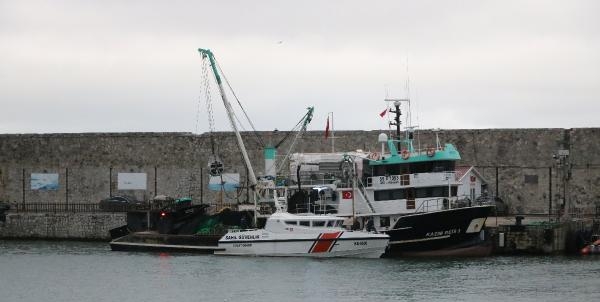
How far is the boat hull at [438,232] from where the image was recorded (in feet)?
183

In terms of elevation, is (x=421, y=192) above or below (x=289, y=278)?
above

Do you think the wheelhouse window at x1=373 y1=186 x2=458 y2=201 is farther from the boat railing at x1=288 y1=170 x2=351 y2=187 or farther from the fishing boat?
the boat railing at x1=288 y1=170 x2=351 y2=187

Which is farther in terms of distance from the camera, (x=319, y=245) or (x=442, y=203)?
(x=442, y=203)

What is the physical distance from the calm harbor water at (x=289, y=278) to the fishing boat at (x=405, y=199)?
1287mm

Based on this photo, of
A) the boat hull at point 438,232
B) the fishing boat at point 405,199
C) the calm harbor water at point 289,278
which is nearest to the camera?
the calm harbor water at point 289,278

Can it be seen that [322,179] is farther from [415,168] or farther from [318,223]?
[415,168]

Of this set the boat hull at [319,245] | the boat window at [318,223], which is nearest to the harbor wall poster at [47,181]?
the boat hull at [319,245]

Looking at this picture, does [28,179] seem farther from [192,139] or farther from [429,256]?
[429,256]

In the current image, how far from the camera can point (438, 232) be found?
56.0 metres

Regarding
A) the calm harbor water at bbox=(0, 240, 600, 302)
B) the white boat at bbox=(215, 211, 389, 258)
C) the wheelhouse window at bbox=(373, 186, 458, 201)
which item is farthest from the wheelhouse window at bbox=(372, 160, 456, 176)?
the calm harbor water at bbox=(0, 240, 600, 302)

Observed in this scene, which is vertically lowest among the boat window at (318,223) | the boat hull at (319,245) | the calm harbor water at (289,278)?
the calm harbor water at (289,278)

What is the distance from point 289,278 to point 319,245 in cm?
618

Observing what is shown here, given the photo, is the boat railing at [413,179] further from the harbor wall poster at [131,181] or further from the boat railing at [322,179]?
the harbor wall poster at [131,181]

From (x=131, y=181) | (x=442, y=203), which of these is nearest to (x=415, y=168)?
(x=442, y=203)
